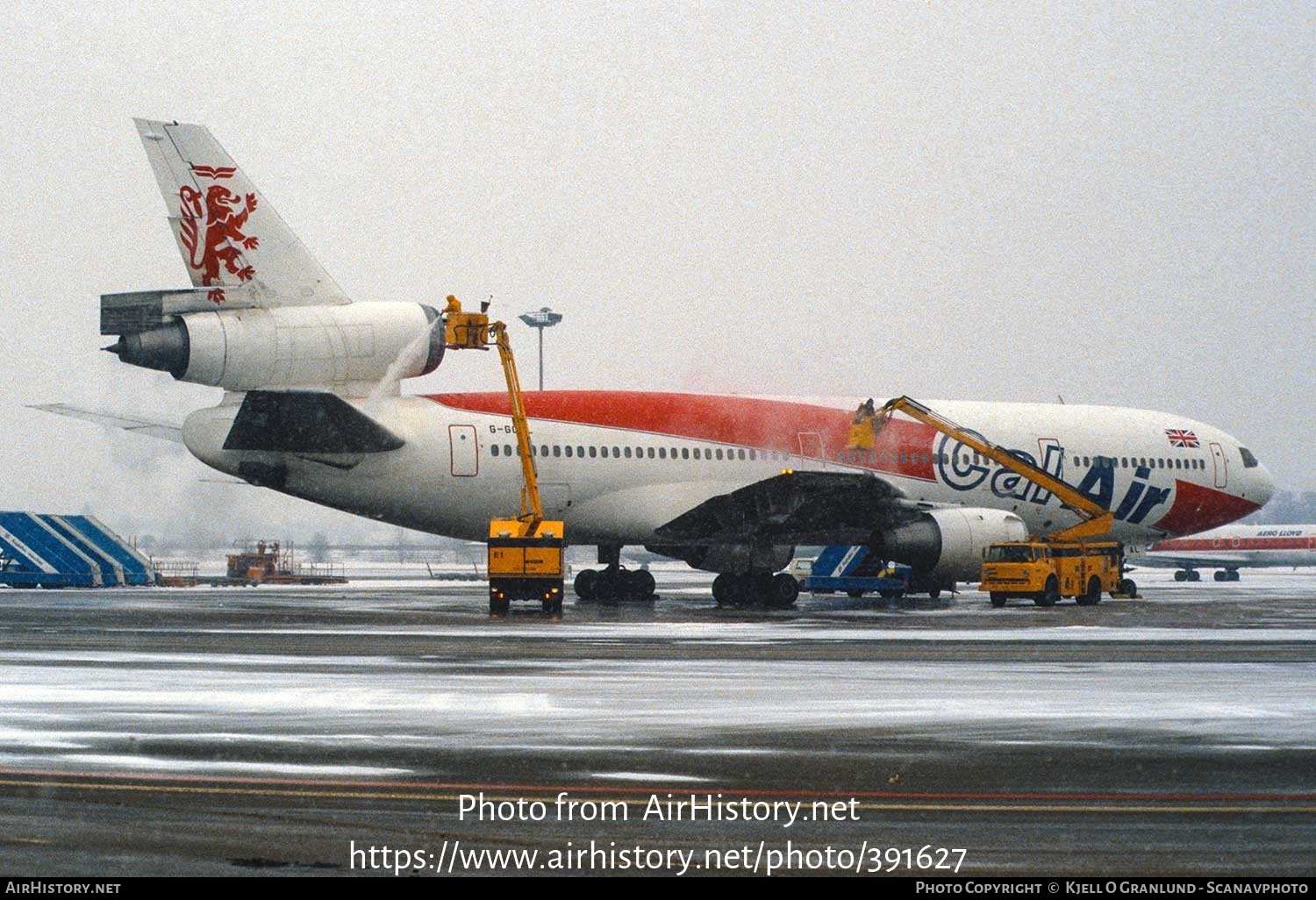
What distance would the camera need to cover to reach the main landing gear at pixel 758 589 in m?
32.4

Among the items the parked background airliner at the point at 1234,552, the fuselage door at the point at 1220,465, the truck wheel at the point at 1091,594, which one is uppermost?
the fuselage door at the point at 1220,465

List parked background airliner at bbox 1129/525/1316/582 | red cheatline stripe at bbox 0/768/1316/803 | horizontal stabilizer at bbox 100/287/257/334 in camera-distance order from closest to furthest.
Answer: red cheatline stripe at bbox 0/768/1316/803, horizontal stabilizer at bbox 100/287/257/334, parked background airliner at bbox 1129/525/1316/582

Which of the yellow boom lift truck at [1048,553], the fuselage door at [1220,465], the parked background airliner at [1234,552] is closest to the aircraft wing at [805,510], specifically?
the yellow boom lift truck at [1048,553]

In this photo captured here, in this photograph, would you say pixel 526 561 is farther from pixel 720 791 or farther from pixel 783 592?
pixel 720 791

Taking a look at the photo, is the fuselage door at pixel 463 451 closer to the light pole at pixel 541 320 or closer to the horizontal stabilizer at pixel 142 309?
the horizontal stabilizer at pixel 142 309

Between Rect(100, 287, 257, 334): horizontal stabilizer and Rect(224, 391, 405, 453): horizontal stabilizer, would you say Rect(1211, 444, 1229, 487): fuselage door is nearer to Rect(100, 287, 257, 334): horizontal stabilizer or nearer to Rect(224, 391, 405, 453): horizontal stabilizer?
Rect(224, 391, 405, 453): horizontal stabilizer

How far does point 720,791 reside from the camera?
8461mm

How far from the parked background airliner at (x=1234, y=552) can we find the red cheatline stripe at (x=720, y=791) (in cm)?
6813

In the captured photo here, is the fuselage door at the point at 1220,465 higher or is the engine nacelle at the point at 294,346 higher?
the engine nacelle at the point at 294,346

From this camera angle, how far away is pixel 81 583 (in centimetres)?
4478

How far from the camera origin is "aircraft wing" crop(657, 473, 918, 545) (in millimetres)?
31688

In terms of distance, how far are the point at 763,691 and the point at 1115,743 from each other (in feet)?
13.8

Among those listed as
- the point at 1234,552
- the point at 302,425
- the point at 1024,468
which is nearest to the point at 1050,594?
the point at 1024,468

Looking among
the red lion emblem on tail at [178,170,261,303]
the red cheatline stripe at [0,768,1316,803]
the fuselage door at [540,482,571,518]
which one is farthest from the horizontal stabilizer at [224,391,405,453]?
the red cheatline stripe at [0,768,1316,803]
